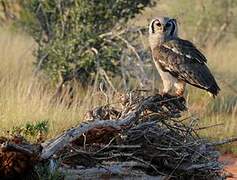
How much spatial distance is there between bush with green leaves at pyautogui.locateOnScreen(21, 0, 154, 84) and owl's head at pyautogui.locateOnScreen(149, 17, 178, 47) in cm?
456

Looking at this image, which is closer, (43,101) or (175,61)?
(175,61)

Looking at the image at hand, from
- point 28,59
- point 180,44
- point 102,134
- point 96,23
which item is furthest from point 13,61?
point 102,134

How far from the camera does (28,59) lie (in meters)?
15.7

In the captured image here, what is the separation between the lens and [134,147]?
21.9 feet

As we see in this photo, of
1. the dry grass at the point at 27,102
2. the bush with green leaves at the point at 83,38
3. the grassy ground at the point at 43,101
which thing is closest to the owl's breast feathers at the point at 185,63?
the grassy ground at the point at 43,101

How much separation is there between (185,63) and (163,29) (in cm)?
51

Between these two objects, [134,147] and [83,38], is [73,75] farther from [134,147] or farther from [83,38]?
[134,147]

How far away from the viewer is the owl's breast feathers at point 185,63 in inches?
348

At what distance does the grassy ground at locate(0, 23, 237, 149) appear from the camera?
10.4 meters

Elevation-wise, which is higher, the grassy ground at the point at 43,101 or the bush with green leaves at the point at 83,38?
the bush with green leaves at the point at 83,38

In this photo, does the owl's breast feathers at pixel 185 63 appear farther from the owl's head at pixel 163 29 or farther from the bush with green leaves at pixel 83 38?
the bush with green leaves at pixel 83 38

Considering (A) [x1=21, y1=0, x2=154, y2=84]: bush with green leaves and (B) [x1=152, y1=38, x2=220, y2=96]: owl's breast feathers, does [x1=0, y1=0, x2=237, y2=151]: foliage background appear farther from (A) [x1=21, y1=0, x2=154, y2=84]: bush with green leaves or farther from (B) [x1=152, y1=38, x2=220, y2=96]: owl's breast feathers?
(B) [x1=152, y1=38, x2=220, y2=96]: owl's breast feathers

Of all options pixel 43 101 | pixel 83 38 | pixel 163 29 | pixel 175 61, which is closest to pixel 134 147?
pixel 175 61

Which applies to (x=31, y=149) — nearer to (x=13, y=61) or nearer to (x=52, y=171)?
(x=52, y=171)
